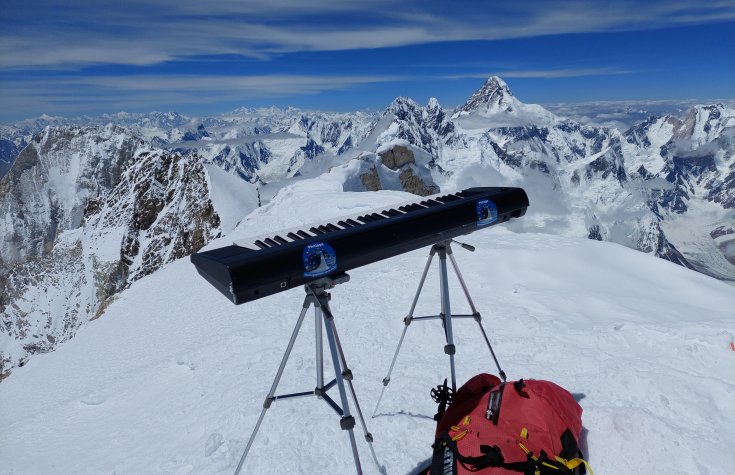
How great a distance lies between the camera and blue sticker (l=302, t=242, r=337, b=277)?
3848 mm

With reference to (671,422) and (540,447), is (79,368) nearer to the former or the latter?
(540,447)

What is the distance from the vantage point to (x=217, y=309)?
1233cm

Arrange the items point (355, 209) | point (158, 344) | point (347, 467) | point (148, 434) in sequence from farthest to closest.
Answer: point (355, 209), point (158, 344), point (148, 434), point (347, 467)

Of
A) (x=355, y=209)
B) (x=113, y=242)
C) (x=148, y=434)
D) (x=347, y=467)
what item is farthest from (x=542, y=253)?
(x=113, y=242)

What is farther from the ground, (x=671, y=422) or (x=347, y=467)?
(x=671, y=422)

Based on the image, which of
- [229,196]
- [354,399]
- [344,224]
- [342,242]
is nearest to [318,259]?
[342,242]

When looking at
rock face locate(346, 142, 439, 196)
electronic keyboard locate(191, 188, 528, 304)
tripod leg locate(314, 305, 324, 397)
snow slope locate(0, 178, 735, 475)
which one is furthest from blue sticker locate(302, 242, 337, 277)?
rock face locate(346, 142, 439, 196)

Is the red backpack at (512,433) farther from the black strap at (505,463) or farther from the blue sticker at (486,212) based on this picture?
the blue sticker at (486,212)

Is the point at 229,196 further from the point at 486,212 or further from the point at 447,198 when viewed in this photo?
the point at 486,212

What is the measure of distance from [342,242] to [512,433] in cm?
225

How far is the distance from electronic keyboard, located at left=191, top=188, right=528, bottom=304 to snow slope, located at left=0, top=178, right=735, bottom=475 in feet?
8.34

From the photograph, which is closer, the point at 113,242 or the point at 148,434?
the point at 148,434

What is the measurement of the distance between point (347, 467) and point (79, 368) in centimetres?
1103

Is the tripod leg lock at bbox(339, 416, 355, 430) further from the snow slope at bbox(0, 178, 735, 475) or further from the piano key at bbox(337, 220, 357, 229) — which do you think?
the piano key at bbox(337, 220, 357, 229)
